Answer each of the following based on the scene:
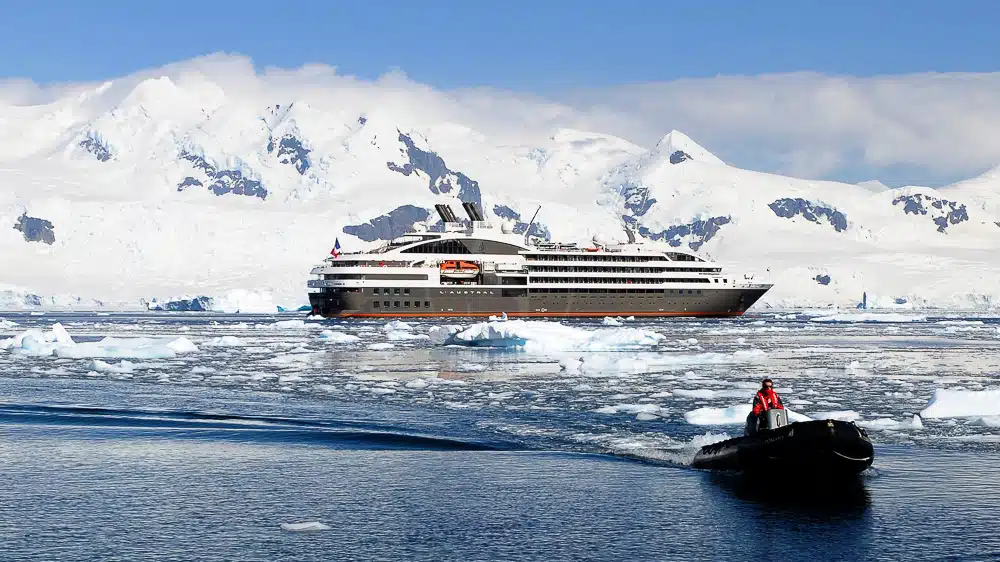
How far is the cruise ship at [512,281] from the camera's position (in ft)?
391

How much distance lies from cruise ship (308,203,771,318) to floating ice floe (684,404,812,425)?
91.8 meters

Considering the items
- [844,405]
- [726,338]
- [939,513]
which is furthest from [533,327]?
[939,513]

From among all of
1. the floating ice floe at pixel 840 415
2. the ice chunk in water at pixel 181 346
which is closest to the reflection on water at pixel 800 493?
the floating ice floe at pixel 840 415

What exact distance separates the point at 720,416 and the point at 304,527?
1391 centimetres

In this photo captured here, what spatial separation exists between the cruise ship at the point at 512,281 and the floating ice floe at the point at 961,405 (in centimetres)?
9267

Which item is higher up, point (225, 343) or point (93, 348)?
point (93, 348)

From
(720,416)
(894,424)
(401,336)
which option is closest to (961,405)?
(894,424)

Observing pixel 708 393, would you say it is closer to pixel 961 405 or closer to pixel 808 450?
pixel 961 405

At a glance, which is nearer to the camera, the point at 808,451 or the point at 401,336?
the point at 808,451

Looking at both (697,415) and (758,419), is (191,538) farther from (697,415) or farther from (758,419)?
(697,415)

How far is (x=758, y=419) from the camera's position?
21.2m

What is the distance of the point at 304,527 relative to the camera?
16.5 metres

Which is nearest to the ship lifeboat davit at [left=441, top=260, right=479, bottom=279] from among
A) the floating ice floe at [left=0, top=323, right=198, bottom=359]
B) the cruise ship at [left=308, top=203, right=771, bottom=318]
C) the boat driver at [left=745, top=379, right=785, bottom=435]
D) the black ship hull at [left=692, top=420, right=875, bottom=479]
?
the cruise ship at [left=308, top=203, right=771, bottom=318]

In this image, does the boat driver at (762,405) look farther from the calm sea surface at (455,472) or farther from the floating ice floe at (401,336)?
the floating ice floe at (401,336)
